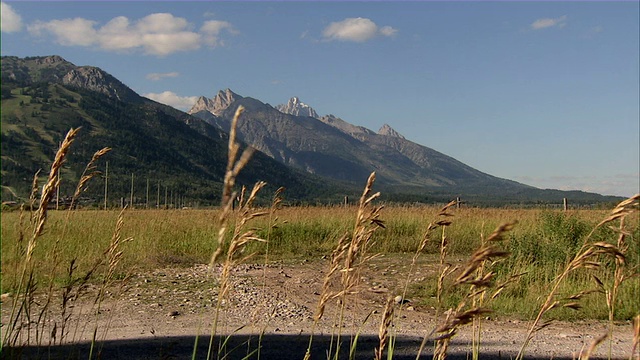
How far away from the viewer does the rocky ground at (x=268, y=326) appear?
616 centimetres

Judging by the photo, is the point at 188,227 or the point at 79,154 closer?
the point at 188,227

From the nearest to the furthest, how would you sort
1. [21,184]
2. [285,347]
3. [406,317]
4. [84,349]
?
[84,349] < [285,347] < [406,317] < [21,184]

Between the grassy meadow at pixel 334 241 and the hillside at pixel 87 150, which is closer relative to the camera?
the grassy meadow at pixel 334 241

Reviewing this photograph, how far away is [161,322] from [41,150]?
142 meters

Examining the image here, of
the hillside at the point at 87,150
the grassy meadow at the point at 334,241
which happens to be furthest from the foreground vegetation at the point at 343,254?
the hillside at the point at 87,150

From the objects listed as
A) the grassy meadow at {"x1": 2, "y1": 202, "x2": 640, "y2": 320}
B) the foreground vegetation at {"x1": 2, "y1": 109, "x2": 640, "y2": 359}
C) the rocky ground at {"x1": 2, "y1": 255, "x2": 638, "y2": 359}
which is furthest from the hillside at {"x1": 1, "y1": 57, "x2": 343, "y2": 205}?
the rocky ground at {"x1": 2, "y1": 255, "x2": 638, "y2": 359}

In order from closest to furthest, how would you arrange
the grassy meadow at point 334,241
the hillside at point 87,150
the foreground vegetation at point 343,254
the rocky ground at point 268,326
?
1. the foreground vegetation at point 343,254
2. the rocky ground at point 268,326
3. the grassy meadow at point 334,241
4. the hillside at point 87,150

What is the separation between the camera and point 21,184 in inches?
4262

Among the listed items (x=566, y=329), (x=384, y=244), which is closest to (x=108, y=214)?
(x=384, y=244)

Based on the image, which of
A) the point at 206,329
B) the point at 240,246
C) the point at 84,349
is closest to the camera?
the point at 240,246

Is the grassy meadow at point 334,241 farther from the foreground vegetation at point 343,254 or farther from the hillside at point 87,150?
the hillside at point 87,150

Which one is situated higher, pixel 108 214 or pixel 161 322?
pixel 108 214

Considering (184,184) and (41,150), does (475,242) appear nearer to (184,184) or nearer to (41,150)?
(184,184)

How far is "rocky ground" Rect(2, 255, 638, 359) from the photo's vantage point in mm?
6156
